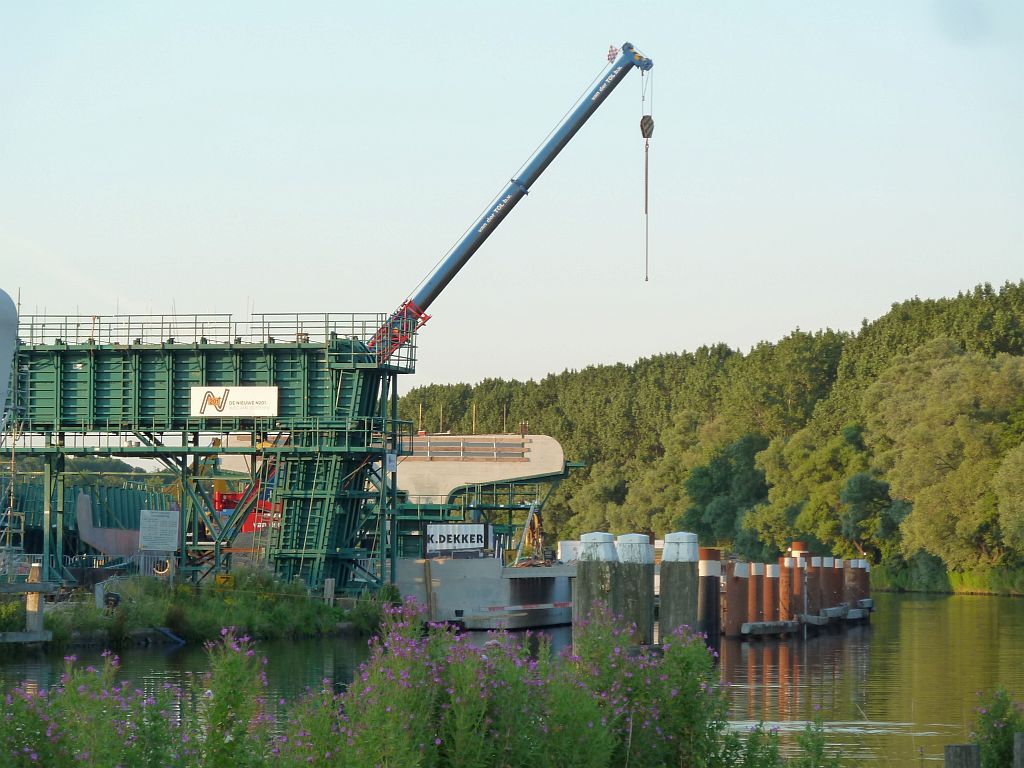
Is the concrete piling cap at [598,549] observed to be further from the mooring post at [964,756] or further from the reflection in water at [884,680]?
the mooring post at [964,756]

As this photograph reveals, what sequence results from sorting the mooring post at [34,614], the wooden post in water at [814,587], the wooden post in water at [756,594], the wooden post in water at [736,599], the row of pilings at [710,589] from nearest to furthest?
the row of pilings at [710,589] < the mooring post at [34,614] < the wooden post in water at [736,599] < the wooden post in water at [756,594] < the wooden post in water at [814,587]

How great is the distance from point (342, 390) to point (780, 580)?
1460 cm

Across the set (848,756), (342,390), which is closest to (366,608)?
(342,390)

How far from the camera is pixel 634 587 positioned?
22.7m

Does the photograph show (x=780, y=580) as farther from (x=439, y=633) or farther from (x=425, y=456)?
(x=439, y=633)

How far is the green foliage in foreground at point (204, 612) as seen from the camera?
37.9m

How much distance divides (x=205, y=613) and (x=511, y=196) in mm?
20683

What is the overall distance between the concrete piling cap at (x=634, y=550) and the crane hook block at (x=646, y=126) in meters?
34.0

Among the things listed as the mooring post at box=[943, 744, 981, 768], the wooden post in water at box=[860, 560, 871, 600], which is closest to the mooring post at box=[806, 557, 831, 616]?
the wooden post in water at box=[860, 560, 871, 600]

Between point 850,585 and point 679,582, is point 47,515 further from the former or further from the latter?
point 679,582

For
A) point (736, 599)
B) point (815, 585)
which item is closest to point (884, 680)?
point (736, 599)

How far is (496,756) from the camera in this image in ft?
43.7

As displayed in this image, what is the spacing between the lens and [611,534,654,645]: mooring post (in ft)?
73.9

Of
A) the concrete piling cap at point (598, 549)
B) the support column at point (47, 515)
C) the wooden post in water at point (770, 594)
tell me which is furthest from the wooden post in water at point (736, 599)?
the support column at point (47, 515)
